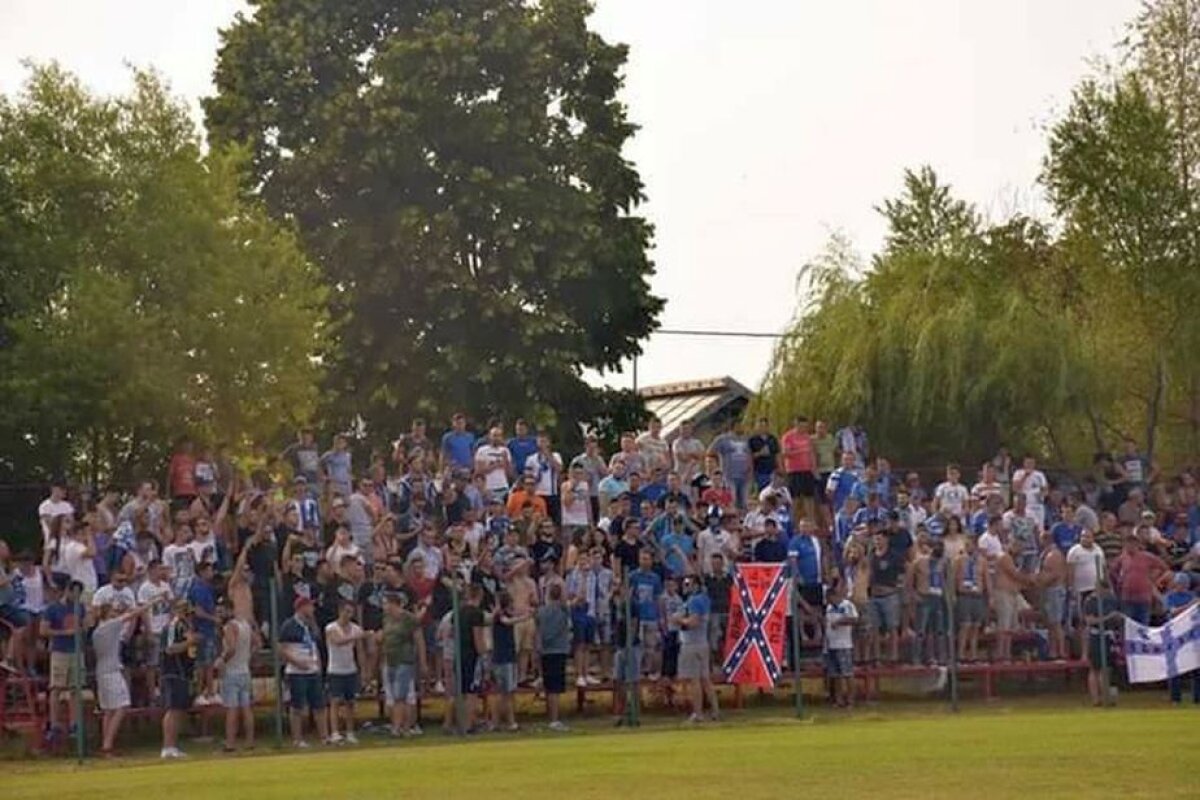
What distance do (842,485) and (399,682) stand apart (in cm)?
934

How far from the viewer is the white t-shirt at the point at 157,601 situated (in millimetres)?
32000

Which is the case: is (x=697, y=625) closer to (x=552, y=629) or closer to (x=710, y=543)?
(x=552, y=629)

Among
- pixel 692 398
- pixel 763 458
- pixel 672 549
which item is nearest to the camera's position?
pixel 672 549

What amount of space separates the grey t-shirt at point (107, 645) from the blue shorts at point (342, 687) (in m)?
2.81

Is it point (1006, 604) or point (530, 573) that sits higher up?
point (530, 573)

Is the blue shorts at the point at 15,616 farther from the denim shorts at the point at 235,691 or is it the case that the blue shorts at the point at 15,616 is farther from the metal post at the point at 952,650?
the metal post at the point at 952,650

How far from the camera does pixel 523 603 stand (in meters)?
34.0

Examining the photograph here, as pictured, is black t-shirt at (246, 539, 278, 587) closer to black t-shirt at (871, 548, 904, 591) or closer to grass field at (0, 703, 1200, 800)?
grass field at (0, 703, 1200, 800)

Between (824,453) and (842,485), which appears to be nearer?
(842,485)

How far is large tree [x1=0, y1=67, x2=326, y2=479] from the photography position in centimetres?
4491

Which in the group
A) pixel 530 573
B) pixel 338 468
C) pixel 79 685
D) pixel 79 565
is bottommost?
pixel 79 685

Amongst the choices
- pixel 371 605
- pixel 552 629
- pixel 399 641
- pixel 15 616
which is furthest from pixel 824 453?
pixel 15 616

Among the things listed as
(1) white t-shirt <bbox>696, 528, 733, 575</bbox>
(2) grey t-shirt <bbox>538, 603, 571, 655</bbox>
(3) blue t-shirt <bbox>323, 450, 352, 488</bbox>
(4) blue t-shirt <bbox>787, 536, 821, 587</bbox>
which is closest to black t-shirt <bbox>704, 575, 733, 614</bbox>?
(1) white t-shirt <bbox>696, 528, 733, 575</bbox>

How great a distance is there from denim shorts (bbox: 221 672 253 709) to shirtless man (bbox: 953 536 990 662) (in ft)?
35.6
